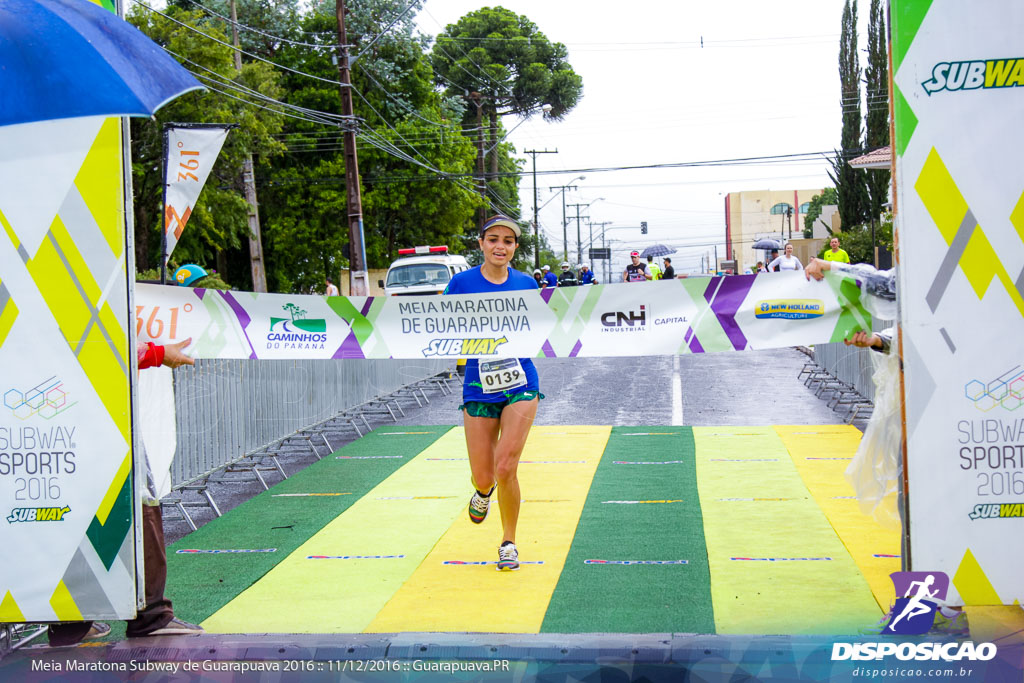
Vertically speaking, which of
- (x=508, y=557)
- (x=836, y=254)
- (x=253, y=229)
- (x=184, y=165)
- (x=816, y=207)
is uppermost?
(x=816, y=207)

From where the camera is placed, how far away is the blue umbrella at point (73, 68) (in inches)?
148

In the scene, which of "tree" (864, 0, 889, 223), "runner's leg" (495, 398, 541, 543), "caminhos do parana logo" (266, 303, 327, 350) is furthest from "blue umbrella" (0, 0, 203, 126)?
"tree" (864, 0, 889, 223)

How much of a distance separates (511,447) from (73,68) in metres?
3.20

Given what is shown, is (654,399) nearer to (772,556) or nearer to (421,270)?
(772,556)

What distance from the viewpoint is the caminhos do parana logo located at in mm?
7395

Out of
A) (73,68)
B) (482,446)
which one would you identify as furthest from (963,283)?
(73,68)

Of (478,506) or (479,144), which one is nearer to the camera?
(478,506)

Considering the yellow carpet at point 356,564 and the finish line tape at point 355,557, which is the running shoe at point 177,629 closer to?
the yellow carpet at point 356,564

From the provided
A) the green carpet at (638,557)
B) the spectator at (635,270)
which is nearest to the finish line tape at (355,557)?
the green carpet at (638,557)

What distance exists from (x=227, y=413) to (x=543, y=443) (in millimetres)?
3700

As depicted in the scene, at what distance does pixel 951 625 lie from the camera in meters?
4.56

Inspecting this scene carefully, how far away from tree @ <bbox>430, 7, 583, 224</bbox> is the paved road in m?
33.7

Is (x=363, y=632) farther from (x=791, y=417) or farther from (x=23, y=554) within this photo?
(x=791, y=417)

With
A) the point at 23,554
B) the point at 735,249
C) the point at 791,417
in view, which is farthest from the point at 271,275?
the point at 735,249
